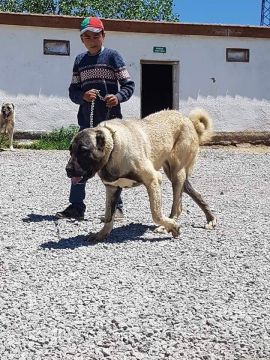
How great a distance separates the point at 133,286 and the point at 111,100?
2355 mm

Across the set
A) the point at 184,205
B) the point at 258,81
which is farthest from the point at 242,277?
the point at 258,81

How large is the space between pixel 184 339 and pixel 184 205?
14.5ft

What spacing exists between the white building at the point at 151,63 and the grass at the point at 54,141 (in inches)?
7.6

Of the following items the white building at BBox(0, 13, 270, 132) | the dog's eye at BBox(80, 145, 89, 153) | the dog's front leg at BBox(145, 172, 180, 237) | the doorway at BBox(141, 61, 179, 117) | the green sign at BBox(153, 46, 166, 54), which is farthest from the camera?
the doorway at BBox(141, 61, 179, 117)

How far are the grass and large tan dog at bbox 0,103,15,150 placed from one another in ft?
1.74

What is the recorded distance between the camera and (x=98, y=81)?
6355 mm

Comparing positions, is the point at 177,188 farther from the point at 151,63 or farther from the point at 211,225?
the point at 151,63

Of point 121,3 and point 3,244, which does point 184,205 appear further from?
point 121,3

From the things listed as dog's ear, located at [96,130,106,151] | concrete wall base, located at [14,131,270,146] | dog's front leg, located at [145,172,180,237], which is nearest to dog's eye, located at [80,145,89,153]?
dog's ear, located at [96,130,106,151]

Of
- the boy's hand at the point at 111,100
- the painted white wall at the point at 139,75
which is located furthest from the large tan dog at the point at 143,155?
the painted white wall at the point at 139,75

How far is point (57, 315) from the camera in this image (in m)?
3.80

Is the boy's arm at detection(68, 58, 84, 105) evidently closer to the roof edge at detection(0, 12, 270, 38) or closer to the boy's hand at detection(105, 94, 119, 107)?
the boy's hand at detection(105, 94, 119, 107)

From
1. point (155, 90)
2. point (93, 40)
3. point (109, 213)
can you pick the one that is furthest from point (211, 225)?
point (155, 90)

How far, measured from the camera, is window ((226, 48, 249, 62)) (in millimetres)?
15453
